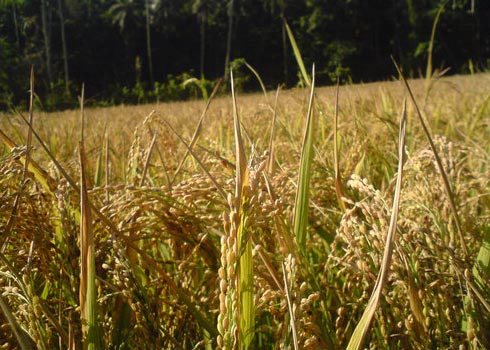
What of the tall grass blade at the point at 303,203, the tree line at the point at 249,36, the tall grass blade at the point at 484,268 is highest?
the tree line at the point at 249,36

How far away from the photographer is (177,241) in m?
0.76

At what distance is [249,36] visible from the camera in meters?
33.4

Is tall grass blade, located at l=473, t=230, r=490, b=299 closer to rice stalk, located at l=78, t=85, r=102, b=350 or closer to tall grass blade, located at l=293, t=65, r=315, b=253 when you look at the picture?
tall grass blade, located at l=293, t=65, r=315, b=253

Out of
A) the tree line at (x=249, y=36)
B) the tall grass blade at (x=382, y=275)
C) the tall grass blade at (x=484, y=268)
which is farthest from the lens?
the tree line at (x=249, y=36)

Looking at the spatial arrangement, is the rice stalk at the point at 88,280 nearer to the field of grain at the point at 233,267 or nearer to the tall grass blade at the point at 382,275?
the field of grain at the point at 233,267

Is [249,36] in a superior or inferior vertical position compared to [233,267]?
superior

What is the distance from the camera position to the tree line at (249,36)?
92.8ft

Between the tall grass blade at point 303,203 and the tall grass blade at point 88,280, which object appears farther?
the tall grass blade at point 303,203

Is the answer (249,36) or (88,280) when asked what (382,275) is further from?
(249,36)

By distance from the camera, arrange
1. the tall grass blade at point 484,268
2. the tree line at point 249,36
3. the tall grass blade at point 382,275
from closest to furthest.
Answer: the tall grass blade at point 382,275 < the tall grass blade at point 484,268 < the tree line at point 249,36

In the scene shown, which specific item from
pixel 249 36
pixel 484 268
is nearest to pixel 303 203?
pixel 484 268

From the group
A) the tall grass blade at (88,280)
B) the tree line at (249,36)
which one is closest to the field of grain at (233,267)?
the tall grass blade at (88,280)

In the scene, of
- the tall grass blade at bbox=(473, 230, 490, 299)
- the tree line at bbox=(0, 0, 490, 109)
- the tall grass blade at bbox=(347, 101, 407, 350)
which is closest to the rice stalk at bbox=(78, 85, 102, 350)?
the tall grass blade at bbox=(347, 101, 407, 350)

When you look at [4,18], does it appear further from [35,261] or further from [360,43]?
[360,43]
